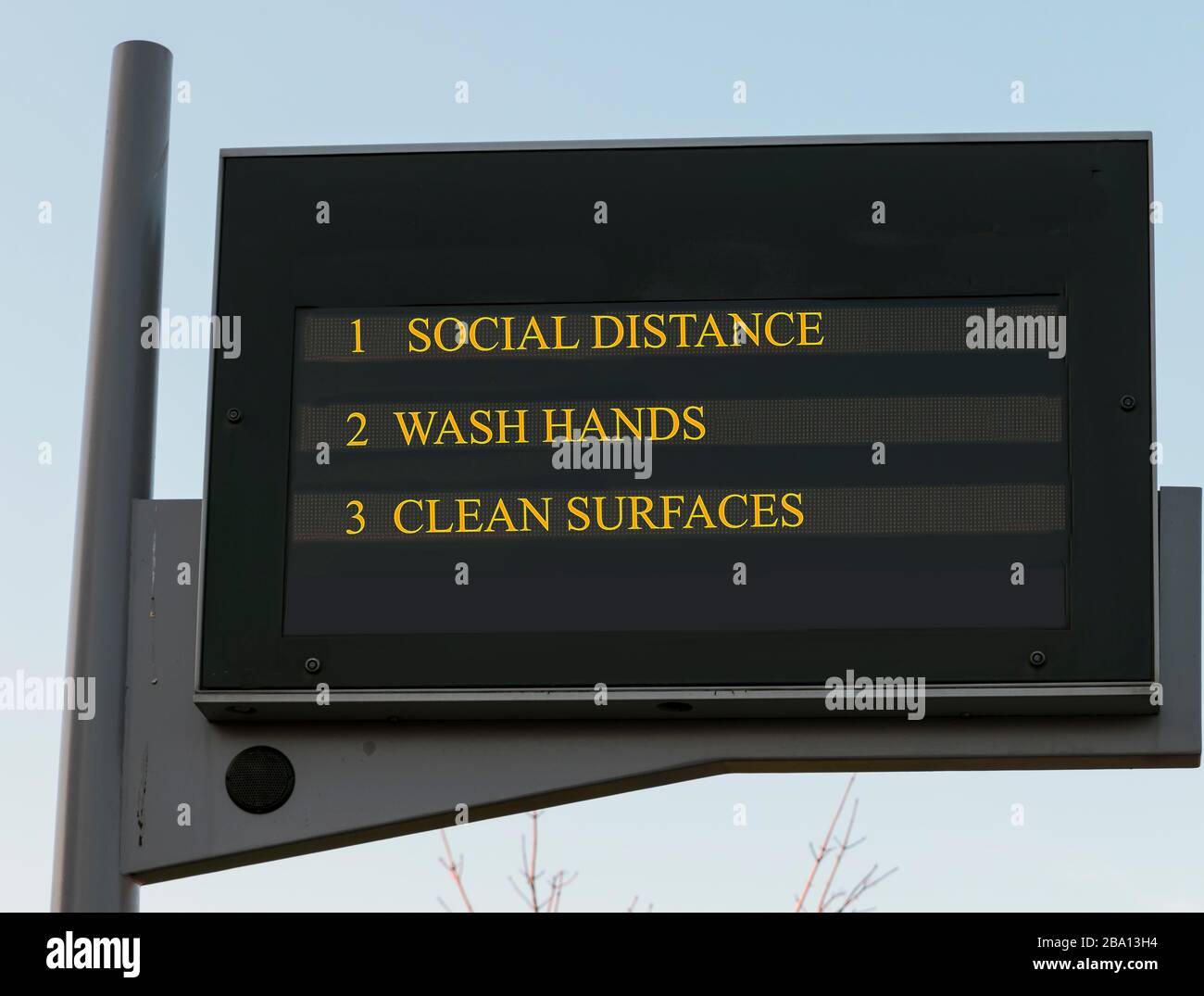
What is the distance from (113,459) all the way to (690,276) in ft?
6.28

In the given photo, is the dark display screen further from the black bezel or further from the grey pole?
the grey pole

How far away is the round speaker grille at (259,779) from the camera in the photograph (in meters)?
7.12

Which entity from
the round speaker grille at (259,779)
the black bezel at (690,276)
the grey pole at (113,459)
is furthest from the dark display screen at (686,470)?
the grey pole at (113,459)

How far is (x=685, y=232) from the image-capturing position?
726 cm

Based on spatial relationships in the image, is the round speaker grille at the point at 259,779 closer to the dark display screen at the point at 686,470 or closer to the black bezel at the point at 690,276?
the black bezel at the point at 690,276

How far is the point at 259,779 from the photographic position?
23.4 ft

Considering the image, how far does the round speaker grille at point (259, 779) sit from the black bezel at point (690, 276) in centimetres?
28

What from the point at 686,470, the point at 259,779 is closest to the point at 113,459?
the point at 259,779

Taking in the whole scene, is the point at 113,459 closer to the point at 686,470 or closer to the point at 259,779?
the point at 259,779

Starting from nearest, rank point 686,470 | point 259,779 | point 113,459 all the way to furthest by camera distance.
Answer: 1. point 686,470
2. point 259,779
3. point 113,459

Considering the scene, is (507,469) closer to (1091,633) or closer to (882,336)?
(882,336)

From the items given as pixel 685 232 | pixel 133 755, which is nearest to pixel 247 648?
pixel 133 755

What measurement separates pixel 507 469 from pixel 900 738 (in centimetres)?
138

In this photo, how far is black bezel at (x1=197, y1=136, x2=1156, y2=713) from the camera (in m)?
6.81
